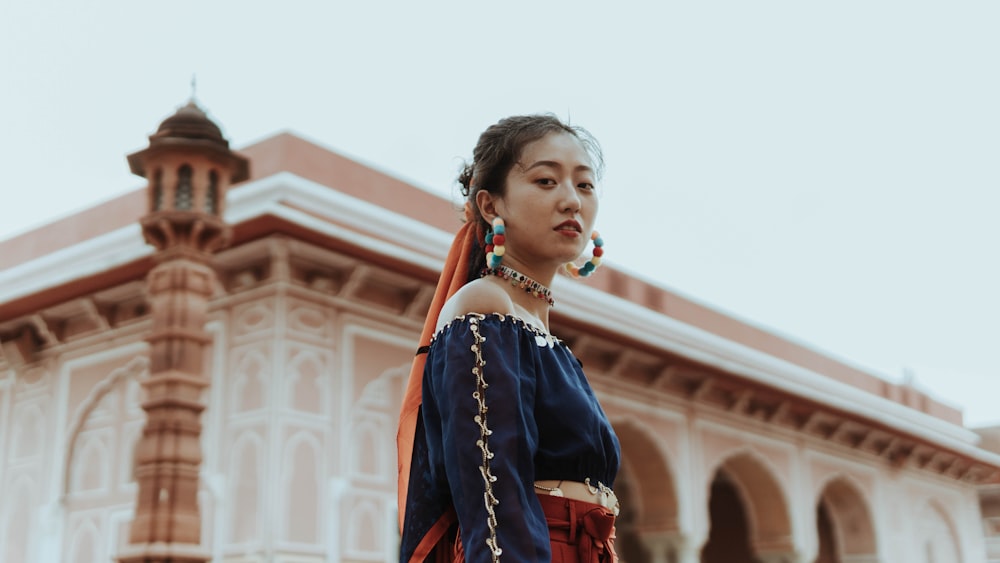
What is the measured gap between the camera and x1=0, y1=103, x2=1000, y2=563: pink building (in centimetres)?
621

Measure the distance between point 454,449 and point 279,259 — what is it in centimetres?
506

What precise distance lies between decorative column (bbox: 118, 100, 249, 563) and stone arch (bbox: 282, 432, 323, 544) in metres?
1.09

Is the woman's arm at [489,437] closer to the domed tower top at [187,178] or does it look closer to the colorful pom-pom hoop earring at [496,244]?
the colorful pom-pom hoop earring at [496,244]

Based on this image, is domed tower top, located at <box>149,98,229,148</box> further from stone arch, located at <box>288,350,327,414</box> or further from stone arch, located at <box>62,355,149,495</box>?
stone arch, located at <box>62,355,149,495</box>

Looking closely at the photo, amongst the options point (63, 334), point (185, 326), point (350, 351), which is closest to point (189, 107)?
point (185, 326)

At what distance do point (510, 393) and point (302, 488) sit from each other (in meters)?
4.94

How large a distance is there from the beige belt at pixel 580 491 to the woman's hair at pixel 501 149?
0.39 metres

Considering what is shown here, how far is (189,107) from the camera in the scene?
18.0 ft

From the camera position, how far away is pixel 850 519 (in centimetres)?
1165

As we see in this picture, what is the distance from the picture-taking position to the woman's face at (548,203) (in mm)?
1631

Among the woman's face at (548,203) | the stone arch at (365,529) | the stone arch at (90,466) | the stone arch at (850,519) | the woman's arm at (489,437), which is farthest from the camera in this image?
the stone arch at (850,519)

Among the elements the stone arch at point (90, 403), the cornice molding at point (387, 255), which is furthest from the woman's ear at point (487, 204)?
the stone arch at point (90, 403)

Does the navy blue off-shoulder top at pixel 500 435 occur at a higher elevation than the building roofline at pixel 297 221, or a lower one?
lower

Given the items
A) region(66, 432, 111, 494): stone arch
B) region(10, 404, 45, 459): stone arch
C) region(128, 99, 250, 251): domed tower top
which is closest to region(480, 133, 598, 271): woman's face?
region(128, 99, 250, 251): domed tower top
